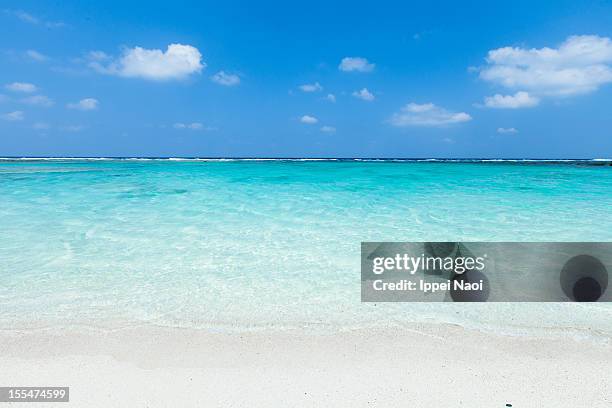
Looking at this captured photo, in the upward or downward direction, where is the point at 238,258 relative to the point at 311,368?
upward

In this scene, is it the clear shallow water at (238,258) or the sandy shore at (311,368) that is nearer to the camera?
the sandy shore at (311,368)

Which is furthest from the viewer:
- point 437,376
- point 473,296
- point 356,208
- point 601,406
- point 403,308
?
point 356,208

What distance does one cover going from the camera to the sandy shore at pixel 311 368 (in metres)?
2.08

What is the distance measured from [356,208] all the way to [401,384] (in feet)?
22.0

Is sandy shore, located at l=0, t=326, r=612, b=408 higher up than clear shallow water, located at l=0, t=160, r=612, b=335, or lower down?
lower down

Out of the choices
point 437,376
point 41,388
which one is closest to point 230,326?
point 41,388

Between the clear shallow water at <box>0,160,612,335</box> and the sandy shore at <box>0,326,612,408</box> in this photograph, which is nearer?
the sandy shore at <box>0,326,612,408</box>

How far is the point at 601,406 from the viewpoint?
200 cm

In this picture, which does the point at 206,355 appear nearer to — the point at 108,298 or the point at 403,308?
the point at 108,298

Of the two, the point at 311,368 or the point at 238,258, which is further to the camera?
the point at 238,258

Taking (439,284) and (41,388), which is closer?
(41,388)

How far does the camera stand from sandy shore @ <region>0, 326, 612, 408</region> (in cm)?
208

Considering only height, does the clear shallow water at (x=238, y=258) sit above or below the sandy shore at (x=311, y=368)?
above

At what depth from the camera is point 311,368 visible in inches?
94.4
